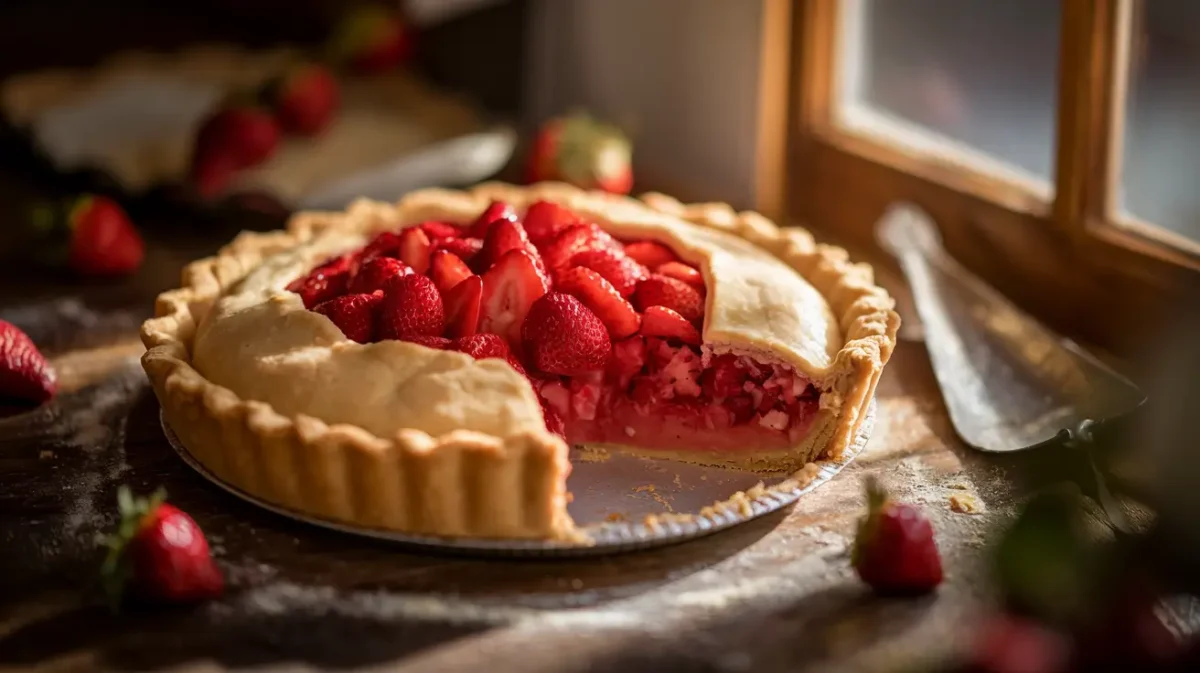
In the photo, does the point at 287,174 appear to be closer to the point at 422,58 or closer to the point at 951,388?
the point at 422,58

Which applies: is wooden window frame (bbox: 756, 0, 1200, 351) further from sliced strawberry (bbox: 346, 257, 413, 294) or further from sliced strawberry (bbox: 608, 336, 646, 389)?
sliced strawberry (bbox: 346, 257, 413, 294)

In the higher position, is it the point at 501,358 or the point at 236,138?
the point at 501,358

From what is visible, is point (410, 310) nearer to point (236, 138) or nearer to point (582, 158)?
point (582, 158)

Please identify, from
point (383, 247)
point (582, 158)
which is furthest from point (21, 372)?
point (582, 158)

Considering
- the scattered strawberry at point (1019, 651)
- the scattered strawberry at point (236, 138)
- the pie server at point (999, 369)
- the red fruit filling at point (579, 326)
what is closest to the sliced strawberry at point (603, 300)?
the red fruit filling at point (579, 326)

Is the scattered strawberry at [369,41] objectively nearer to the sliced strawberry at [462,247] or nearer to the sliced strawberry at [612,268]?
the sliced strawberry at [462,247]

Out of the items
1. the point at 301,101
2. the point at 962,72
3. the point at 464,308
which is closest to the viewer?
the point at 464,308

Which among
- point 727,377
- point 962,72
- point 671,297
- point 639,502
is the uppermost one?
point 962,72
